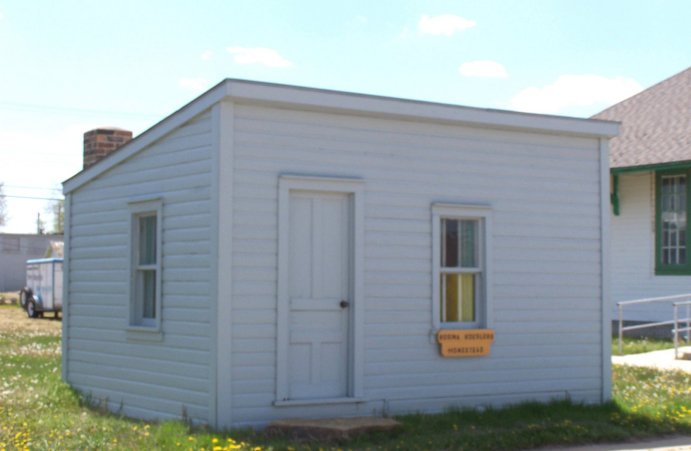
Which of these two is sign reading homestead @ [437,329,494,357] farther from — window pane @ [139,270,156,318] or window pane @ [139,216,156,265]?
window pane @ [139,216,156,265]

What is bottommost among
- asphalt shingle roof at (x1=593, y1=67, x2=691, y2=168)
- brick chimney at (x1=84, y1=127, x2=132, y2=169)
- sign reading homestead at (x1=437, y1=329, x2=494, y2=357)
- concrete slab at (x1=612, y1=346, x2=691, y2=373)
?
concrete slab at (x1=612, y1=346, x2=691, y2=373)

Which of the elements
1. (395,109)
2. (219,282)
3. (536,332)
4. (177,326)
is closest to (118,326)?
(177,326)

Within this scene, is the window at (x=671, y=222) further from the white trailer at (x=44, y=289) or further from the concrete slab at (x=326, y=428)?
the white trailer at (x=44, y=289)

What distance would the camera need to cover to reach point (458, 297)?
38.2 ft

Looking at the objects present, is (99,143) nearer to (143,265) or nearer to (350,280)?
(143,265)

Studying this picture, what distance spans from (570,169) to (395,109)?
8.85 ft

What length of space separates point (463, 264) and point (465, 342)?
0.95 m

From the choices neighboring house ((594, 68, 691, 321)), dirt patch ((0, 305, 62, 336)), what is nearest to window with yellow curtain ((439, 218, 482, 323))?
neighboring house ((594, 68, 691, 321))

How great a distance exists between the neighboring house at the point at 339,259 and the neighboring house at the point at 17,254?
173 feet

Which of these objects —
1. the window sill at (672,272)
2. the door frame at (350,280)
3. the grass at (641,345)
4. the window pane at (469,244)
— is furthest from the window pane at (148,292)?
the window sill at (672,272)

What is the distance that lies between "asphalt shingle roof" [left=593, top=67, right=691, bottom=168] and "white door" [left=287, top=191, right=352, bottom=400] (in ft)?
36.6

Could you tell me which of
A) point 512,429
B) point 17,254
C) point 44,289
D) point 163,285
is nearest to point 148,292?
point 163,285

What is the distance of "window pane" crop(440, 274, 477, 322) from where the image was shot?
11.6 meters

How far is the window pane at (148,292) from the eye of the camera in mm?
11727
